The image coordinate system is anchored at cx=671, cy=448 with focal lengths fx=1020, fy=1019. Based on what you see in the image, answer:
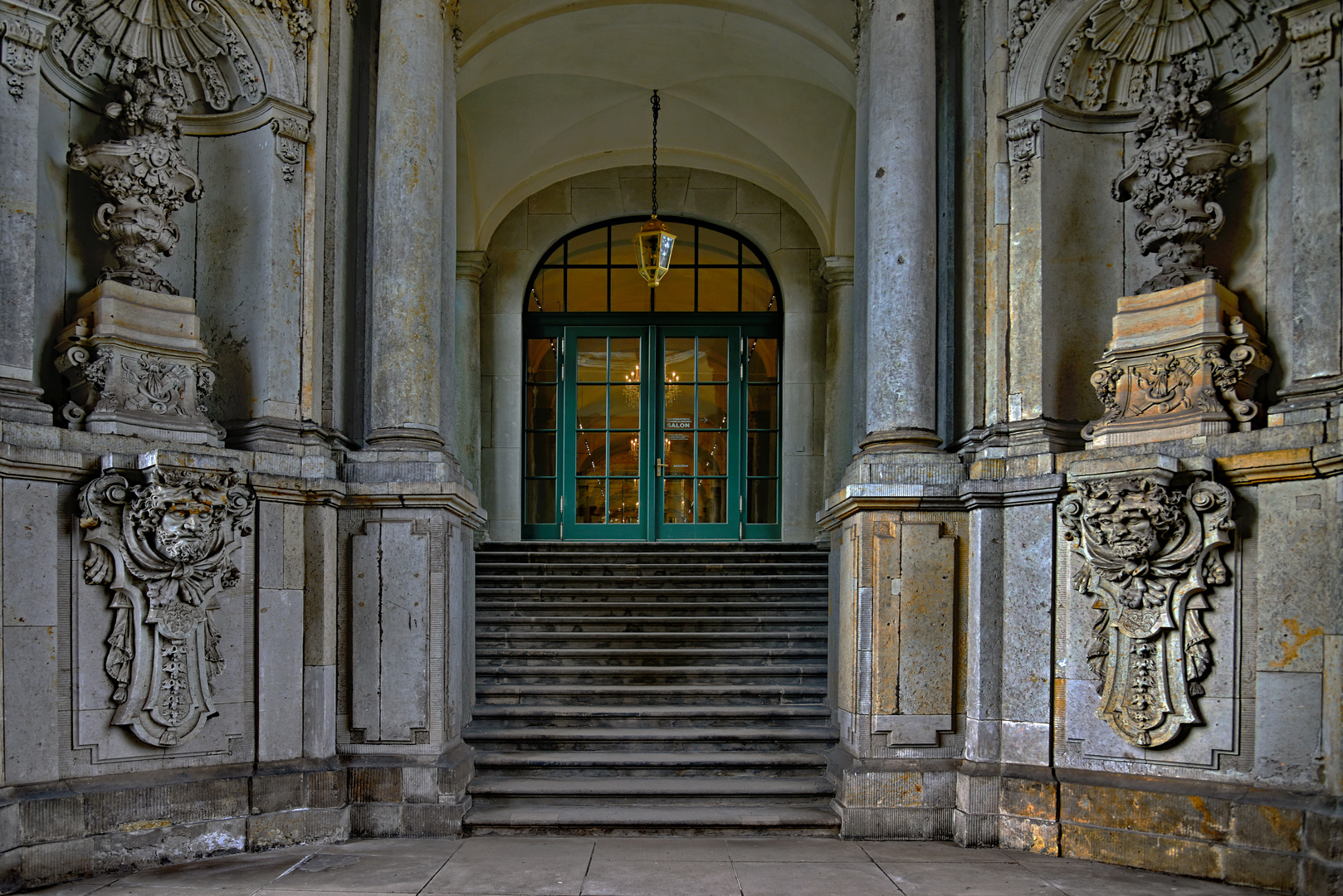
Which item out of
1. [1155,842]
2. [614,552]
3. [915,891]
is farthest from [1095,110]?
[614,552]

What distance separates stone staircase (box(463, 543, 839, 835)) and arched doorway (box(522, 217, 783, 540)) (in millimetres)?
1260

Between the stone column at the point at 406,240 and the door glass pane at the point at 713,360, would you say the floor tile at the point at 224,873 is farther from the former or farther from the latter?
the door glass pane at the point at 713,360

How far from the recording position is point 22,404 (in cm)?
486

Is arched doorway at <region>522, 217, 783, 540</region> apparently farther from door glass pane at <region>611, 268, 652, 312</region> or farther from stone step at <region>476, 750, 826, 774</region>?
stone step at <region>476, 750, 826, 774</region>

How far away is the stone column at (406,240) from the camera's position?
593 centimetres

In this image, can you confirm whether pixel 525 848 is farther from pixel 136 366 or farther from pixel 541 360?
pixel 541 360

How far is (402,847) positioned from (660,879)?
4.79 ft

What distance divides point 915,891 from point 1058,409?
274 centimetres

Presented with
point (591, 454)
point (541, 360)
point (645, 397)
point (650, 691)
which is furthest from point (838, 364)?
point (650, 691)

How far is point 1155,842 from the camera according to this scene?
4.96 metres

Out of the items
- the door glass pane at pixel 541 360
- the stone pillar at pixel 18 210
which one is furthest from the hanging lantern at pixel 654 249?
the stone pillar at pixel 18 210

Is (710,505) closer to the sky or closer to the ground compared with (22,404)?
closer to the ground

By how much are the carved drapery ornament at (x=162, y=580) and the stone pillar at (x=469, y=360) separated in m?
5.39

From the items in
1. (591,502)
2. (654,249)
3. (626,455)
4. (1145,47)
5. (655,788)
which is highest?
(1145,47)
